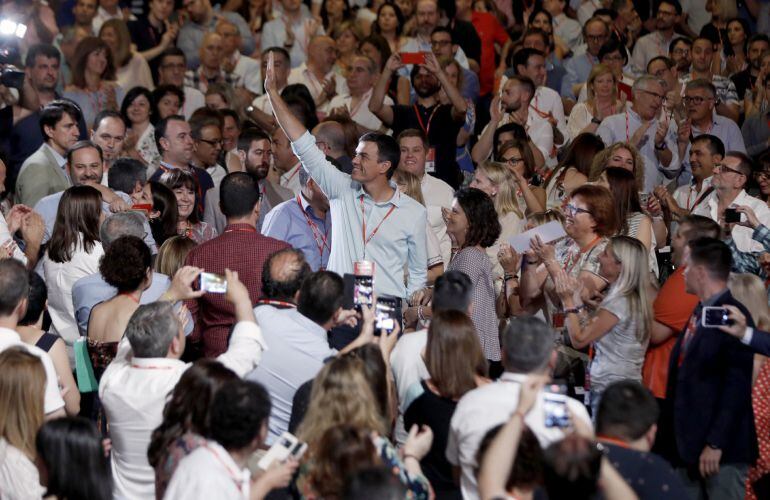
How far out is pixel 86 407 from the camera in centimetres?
599

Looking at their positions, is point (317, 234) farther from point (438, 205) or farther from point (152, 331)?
point (152, 331)

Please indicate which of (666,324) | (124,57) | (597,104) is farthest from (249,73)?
(666,324)

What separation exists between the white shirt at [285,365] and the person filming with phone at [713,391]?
1.75 meters

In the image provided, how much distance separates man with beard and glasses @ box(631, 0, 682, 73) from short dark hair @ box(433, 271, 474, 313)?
315 inches

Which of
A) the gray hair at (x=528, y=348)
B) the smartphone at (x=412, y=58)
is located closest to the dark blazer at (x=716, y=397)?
the gray hair at (x=528, y=348)

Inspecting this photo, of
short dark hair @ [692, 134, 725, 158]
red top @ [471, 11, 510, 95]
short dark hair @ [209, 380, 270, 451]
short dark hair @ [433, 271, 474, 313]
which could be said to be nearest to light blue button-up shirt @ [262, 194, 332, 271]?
short dark hair @ [433, 271, 474, 313]

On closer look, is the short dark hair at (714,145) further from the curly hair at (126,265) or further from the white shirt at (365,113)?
the curly hair at (126,265)

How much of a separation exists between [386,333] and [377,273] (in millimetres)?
1413

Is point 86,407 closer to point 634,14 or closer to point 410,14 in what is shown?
point 410,14

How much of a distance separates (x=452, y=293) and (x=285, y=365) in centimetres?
85

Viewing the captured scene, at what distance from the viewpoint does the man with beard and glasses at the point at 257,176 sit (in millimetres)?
8289

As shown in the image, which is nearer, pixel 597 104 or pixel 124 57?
pixel 597 104

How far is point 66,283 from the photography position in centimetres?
637

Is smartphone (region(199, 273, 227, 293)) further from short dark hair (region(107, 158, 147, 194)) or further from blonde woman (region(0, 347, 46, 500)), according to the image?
short dark hair (region(107, 158, 147, 194))
